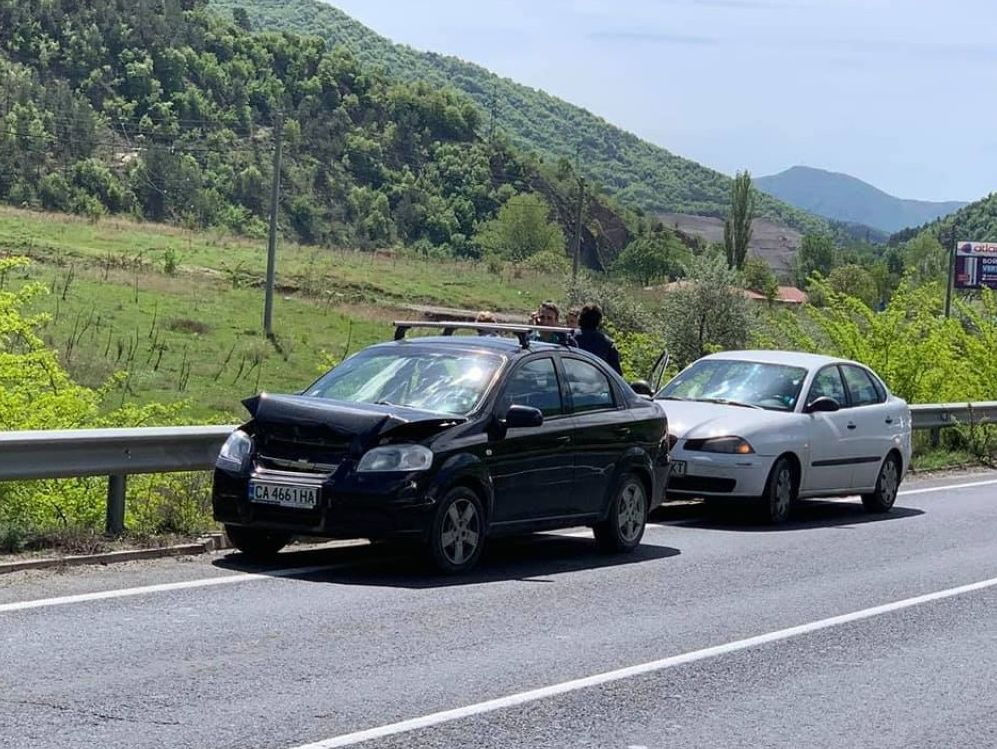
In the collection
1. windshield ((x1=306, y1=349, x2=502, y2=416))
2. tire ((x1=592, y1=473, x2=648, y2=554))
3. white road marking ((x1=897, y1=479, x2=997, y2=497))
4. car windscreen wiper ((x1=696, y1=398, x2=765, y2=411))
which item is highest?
windshield ((x1=306, y1=349, x2=502, y2=416))

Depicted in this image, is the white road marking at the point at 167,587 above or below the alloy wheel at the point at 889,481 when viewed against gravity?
below

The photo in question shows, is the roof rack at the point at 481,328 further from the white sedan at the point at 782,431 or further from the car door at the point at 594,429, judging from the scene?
the white sedan at the point at 782,431

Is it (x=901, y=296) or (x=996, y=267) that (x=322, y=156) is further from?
(x=901, y=296)

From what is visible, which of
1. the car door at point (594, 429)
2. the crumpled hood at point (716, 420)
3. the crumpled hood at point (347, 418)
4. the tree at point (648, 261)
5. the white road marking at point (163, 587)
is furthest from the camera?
the tree at point (648, 261)

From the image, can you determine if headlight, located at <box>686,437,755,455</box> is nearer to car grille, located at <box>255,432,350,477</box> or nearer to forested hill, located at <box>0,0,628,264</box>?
car grille, located at <box>255,432,350,477</box>

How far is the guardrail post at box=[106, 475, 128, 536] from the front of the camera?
1154 centimetres

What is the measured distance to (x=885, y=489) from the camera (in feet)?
57.6

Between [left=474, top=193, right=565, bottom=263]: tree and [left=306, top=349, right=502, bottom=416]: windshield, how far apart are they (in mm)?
134193

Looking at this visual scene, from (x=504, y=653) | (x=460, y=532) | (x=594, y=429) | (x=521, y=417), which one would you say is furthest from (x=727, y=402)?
(x=504, y=653)

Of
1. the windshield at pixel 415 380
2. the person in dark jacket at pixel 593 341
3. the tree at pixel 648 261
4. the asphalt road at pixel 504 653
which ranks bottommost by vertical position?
the asphalt road at pixel 504 653

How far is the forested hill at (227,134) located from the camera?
438 ft

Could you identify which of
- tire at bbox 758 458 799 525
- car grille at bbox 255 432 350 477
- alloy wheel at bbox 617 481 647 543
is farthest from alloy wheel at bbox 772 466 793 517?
car grille at bbox 255 432 350 477

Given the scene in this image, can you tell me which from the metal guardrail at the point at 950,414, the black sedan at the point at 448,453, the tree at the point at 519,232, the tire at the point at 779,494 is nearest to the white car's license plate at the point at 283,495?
the black sedan at the point at 448,453

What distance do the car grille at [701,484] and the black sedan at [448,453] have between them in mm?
2046
